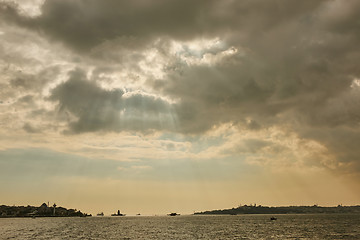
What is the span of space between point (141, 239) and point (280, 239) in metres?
48.2

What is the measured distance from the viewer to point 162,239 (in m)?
111

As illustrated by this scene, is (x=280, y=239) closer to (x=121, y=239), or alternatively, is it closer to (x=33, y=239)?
(x=121, y=239)

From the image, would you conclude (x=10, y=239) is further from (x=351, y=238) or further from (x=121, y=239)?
(x=351, y=238)

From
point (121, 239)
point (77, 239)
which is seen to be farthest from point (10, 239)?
point (121, 239)

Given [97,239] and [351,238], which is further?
[97,239]

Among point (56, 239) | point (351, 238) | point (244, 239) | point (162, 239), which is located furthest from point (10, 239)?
point (351, 238)

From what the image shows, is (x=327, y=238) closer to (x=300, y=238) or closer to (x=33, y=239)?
(x=300, y=238)

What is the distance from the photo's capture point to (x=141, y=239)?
112 m

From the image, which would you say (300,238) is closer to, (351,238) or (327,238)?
(327,238)

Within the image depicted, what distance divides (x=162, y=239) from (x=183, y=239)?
7.48 metres

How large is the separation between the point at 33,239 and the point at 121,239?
3081 cm

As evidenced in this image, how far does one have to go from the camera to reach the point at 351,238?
106 meters

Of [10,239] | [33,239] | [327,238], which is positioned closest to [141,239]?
[33,239]

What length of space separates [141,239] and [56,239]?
30.3 m
